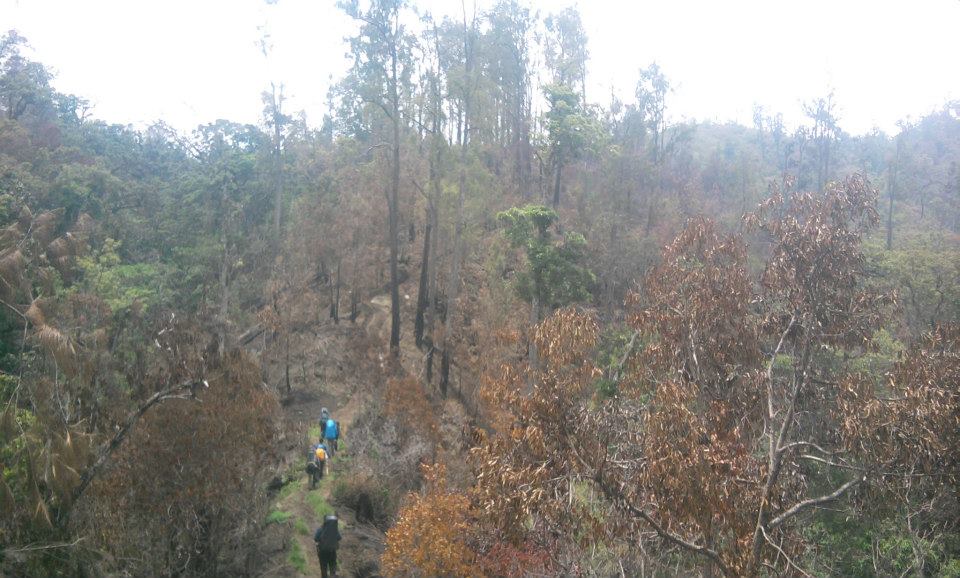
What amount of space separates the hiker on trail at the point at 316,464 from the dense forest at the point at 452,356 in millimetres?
391

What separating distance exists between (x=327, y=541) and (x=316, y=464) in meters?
3.98

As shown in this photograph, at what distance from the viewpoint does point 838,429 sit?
7.05m

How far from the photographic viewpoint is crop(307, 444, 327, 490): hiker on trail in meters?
14.1

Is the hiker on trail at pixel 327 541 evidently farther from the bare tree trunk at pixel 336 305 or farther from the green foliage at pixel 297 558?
the bare tree trunk at pixel 336 305

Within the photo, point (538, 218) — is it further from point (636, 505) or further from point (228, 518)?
point (636, 505)

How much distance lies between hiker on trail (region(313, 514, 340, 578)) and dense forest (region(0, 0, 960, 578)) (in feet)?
2.75

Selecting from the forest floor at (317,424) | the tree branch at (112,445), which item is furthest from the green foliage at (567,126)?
the tree branch at (112,445)

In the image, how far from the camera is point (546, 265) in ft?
66.5

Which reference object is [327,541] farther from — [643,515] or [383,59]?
[383,59]

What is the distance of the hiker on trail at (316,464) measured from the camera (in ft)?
46.4

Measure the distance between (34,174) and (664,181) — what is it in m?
31.2

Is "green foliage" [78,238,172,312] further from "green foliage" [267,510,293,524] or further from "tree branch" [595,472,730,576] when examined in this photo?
"tree branch" [595,472,730,576]

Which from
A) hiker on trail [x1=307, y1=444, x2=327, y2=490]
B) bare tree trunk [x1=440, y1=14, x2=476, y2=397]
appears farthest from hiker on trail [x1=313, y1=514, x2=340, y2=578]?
bare tree trunk [x1=440, y1=14, x2=476, y2=397]

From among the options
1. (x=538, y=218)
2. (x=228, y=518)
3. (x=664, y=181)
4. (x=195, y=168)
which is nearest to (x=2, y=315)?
(x=228, y=518)
